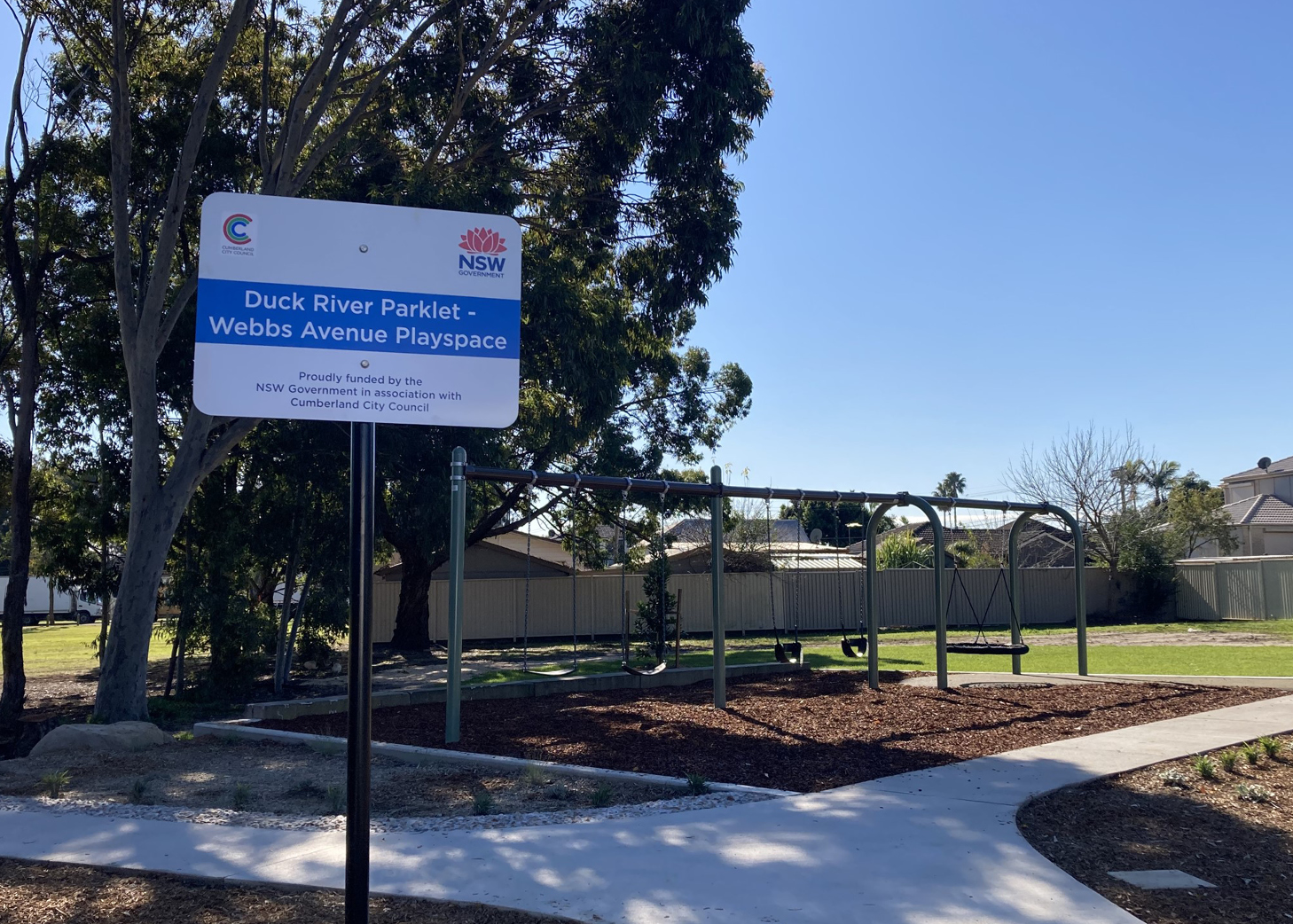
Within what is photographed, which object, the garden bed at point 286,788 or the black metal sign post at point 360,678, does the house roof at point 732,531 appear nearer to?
the garden bed at point 286,788

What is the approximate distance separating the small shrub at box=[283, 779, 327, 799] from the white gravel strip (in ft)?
2.01

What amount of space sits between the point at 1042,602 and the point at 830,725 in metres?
26.0

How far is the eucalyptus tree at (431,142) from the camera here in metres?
12.6

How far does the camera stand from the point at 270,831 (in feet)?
19.4

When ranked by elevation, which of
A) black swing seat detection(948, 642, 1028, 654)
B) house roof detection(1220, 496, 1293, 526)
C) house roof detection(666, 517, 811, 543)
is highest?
house roof detection(1220, 496, 1293, 526)

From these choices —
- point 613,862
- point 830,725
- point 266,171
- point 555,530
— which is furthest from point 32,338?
point 555,530

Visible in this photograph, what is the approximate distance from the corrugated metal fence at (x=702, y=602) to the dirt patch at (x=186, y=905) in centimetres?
2284

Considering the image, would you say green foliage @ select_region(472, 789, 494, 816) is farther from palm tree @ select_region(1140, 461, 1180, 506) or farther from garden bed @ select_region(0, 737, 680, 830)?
palm tree @ select_region(1140, 461, 1180, 506)

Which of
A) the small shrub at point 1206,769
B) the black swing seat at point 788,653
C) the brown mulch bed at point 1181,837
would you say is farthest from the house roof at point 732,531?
the brown mulch bed at point 1181,837

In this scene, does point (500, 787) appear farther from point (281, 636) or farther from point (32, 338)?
point (32, 338)

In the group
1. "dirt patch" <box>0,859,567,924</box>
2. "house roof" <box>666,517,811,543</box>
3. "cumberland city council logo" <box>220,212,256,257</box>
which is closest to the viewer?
"cumberland city council logo" <box>220,212,256,257</box>

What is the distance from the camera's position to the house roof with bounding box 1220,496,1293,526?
153 feet

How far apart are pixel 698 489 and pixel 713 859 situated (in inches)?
281

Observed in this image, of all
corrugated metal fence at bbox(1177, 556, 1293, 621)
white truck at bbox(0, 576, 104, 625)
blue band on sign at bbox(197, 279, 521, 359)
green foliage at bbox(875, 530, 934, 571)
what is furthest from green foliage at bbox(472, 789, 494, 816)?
white truck at bbox(0, 576, 104, 625)
